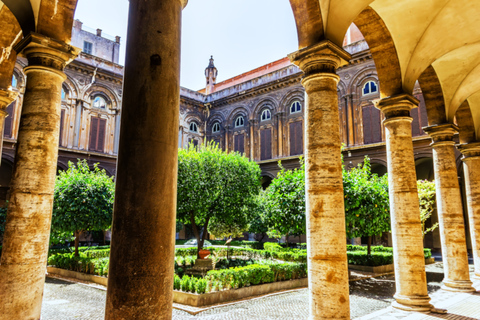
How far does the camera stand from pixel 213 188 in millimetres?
13266

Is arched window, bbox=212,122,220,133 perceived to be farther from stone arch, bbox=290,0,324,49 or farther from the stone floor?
stone arch, bbox=290,0,324,49

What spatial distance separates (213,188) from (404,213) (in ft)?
26.8

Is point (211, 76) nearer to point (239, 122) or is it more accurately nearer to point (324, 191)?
point (239, 122)

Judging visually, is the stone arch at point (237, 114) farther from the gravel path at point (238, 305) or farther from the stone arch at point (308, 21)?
the stone arch at point (308, 21)

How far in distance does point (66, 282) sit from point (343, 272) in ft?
31.4

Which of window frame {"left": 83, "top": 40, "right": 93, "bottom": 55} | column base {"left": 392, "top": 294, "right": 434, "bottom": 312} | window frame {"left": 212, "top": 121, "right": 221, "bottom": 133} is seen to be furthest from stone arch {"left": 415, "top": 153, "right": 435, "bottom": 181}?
window frame {"left": 83, "top": 40, "right": 93, "bottom": 55}

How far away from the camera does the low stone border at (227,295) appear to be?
7648 mm

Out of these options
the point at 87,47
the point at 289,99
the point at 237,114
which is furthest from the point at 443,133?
the point at 87,47

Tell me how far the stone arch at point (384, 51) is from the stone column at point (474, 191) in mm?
4614

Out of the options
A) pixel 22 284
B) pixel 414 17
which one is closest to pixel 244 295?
pixel 22 284

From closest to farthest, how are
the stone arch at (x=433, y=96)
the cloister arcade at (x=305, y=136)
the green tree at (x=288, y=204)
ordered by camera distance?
the cloister arcade at (x=305, y=136), the stone arch at (x=433, y=96), the green tree at (x=288, y=204)

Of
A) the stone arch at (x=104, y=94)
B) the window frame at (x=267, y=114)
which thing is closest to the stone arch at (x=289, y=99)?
the window frame at (x=267, y=114)

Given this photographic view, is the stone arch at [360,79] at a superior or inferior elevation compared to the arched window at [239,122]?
superior

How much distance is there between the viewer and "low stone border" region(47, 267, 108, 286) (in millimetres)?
10141
